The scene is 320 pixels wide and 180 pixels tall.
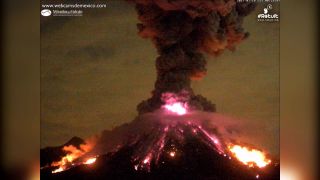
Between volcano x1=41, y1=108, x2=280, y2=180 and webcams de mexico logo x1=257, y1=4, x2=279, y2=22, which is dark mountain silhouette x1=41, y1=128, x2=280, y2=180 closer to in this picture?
volcano x1=41, y1=108, x2=280, y2=180

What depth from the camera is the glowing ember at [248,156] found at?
2820 millimetres

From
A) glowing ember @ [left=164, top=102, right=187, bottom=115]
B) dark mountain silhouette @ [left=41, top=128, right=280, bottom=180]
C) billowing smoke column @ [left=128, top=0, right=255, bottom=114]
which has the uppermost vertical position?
billowing smoke column @ [left=128, top=0, right=255, bottom=114]

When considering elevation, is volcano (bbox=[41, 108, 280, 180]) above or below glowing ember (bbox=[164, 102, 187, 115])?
below

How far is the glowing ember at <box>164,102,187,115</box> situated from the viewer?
2.82 m

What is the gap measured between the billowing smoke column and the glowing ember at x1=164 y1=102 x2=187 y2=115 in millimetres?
39

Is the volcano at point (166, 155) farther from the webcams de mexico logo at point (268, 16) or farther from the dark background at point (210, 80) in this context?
the webcams de mexico logo at point (268, 16)

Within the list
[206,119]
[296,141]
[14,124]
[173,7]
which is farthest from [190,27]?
[14,124]

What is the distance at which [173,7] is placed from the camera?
278 cm

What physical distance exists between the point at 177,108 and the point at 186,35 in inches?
15.6

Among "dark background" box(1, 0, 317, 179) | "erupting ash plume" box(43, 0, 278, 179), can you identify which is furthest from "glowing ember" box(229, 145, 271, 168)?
"dark background" box(1, 0, 317, 179)

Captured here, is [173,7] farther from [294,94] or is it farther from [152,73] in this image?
[294,94]

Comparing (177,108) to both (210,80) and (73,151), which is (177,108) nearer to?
(210,80)

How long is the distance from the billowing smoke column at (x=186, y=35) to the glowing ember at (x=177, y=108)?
0.04 meters

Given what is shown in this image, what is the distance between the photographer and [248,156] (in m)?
2.83
